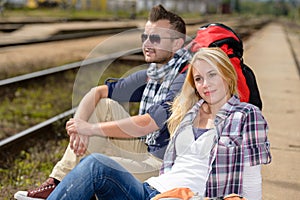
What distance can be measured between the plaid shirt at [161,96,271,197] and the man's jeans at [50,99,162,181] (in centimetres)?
68

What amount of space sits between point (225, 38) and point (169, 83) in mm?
537

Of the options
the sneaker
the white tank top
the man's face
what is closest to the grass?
the sneaker

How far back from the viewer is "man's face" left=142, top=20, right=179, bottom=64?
3.24m

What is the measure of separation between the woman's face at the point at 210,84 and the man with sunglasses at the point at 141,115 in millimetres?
326

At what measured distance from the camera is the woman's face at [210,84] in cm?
266

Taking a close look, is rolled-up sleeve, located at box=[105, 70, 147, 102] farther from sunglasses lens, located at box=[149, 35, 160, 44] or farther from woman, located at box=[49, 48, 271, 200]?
woman, located at box=[49, 48, 271, 200]

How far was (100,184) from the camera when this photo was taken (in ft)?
8.68

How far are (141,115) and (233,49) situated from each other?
827 millimetres

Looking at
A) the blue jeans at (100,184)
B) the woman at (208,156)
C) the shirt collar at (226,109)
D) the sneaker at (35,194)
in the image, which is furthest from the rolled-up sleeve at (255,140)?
the sneaker at (35,194)

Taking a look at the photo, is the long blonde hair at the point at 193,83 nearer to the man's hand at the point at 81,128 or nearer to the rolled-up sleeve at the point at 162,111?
the rolled-up sleeve at the point at 162,111

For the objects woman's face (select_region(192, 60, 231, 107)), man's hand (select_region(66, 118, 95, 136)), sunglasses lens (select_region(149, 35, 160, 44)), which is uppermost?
sunglasses lens (select_region(149, 35, 160, 44))

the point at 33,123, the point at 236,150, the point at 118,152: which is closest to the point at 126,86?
the point at 118,152

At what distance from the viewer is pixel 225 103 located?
2.71 m

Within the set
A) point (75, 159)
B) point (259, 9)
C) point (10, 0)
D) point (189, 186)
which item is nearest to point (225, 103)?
point (189, 186)
